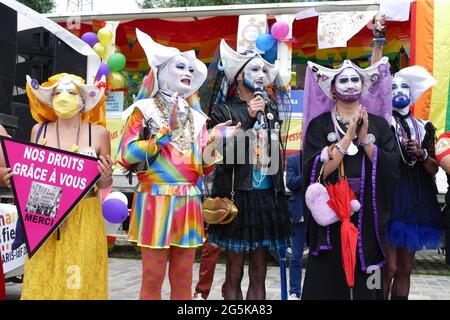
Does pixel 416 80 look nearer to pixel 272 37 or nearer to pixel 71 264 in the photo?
pixel 71 264

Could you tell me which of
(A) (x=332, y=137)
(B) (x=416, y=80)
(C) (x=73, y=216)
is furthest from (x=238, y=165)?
(B) (x=416, y=80)

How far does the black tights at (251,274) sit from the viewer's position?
11.1 ft

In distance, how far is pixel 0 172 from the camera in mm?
2924

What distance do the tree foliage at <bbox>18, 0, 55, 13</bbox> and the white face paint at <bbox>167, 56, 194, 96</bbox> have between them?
16.4m

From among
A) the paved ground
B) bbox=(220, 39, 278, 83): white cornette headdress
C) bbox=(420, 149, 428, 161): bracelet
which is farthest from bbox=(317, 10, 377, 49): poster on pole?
bbox=(220, 39, 278, 83): white cornette headdress

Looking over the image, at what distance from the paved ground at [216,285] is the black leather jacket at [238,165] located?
1.92m

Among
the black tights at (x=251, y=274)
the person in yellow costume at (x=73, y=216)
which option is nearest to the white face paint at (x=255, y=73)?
the person in yellow costume at (x=73, y=216)

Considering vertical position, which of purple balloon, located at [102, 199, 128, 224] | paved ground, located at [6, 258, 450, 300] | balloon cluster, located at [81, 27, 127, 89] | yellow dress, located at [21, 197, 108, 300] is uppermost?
balloon cluster, located at [81, 27, 127, 89]

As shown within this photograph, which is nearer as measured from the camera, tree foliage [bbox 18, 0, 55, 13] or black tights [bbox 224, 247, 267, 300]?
black tights [bbox 224, 247, 267, 300]

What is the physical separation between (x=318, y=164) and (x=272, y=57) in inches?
173

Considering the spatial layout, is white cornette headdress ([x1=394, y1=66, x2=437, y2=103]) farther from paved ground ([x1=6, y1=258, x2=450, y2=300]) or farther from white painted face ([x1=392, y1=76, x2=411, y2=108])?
paved ground ([x1=6, y1=258, x2=450, y2=300])

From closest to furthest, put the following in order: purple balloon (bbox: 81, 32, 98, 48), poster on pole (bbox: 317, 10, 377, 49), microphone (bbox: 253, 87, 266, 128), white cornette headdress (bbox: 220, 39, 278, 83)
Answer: microphone (bbox: 253, 87, 266, 128)
white cornette headdress (bbox: 220, 39, 278, 83)
poster on pole (bbox: 317, 10, 377, 49)
purple balloon (bbox: 81, 32, 98, 48)

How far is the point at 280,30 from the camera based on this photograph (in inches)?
280

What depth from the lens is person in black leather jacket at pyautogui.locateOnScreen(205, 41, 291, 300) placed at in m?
3.33
